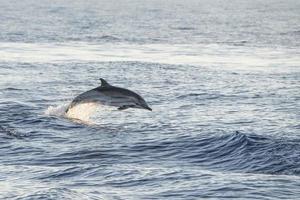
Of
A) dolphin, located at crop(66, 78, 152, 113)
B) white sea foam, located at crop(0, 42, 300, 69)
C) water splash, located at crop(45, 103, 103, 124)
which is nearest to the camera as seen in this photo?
dolphin, located at crop(66, 78, 152, 113)

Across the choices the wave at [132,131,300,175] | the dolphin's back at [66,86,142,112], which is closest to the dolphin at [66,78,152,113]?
the dolphin's back at [66,86,142,112]

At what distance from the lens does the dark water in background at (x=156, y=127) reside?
2005cm

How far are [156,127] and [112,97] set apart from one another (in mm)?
1974

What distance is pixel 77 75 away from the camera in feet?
141

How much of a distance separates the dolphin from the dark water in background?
942 mm

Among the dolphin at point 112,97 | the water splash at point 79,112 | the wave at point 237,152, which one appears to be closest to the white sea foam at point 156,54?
the water splash at point 79,112

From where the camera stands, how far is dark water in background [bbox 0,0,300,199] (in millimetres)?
20047

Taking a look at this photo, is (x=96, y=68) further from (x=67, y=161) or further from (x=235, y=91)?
(x=67, y=161)

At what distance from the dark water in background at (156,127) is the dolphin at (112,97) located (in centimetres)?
94

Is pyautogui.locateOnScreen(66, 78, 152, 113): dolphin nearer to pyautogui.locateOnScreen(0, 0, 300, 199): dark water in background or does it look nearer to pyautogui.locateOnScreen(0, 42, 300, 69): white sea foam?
pyautogui.locateOnScreen(0, 0, 300, 199): dark water in background

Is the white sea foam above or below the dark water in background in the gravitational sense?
below

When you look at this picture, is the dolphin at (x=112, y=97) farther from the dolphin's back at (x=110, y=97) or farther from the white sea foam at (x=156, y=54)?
the white sea foam at (x=156, y=54)

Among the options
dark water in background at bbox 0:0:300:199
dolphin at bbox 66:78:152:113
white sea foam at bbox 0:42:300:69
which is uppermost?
dolphin at bbox 66:78:152:113

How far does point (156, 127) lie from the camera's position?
2803 cm
